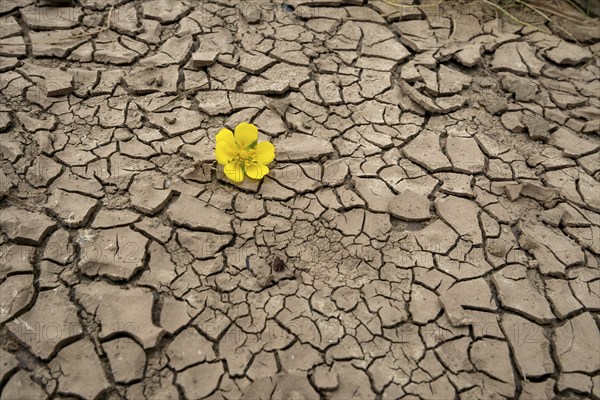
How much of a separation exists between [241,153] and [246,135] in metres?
0.09

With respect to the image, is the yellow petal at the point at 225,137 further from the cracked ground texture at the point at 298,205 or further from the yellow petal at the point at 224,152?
the cracked ground texture at the point at 298,205

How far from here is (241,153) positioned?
9.36ft

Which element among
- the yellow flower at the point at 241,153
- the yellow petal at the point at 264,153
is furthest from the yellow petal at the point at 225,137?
the yellow petal at the point at 264,153

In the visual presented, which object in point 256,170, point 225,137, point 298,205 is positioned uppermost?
point 225,137

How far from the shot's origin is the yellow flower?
9.29 ft

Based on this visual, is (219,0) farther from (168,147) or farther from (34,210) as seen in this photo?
(34,210)

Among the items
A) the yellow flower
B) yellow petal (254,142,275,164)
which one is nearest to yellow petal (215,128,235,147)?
the yellow flower

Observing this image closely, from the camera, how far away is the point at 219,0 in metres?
3.85

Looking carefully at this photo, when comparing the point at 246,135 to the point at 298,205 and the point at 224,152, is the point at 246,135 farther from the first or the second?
the point at 298,205

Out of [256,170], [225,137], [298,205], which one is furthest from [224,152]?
[298,205]

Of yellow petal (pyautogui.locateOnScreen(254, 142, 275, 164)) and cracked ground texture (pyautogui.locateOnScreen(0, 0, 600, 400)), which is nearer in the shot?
cracked ground texture (pyautogui.locateOnScreen(0, 0, 600, 400))

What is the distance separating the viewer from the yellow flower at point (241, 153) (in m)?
2.83

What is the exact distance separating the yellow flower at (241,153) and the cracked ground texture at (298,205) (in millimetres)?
99

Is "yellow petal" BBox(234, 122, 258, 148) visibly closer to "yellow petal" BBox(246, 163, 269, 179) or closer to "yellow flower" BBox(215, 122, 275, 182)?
"yellow flower" BBox(215, 122, 275, 182)
